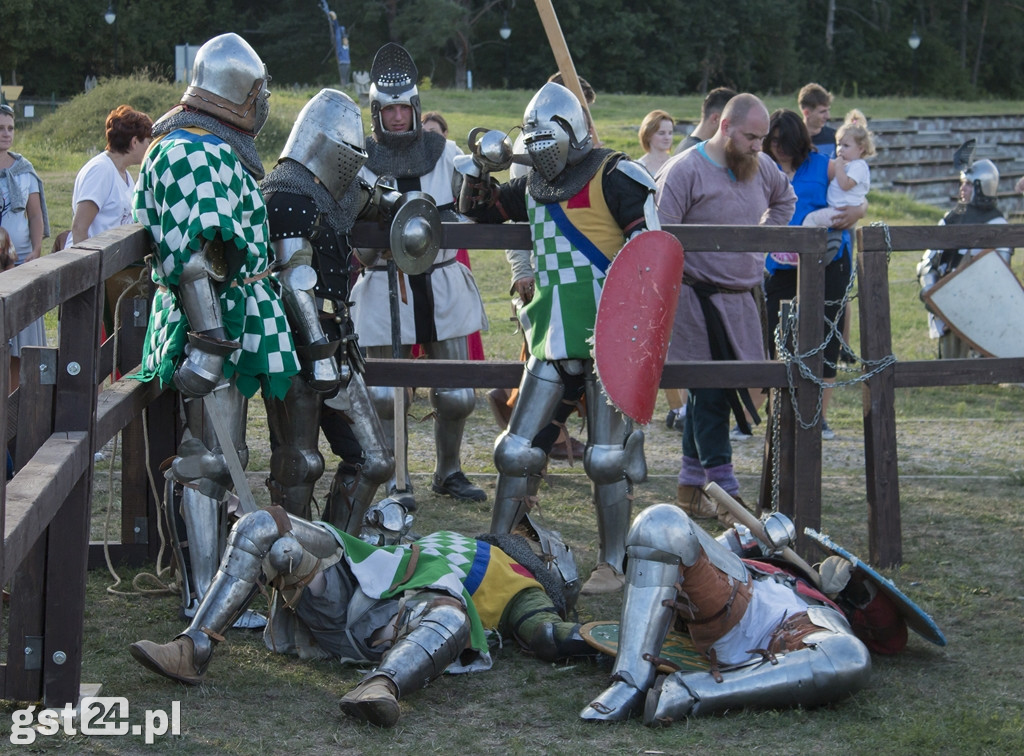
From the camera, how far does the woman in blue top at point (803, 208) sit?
6.75 metres

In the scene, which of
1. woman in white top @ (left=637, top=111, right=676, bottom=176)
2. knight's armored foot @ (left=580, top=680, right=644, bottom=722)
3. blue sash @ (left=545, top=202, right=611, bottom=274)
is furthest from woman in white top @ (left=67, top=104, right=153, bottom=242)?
knight's armored foot @ (left=580, top=680, right=644, bottom=722)

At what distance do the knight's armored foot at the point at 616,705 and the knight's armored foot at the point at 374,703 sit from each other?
490 mm

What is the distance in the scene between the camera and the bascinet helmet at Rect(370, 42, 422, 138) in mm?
5383

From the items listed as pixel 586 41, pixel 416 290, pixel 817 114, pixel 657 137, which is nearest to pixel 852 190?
pixel 817 114

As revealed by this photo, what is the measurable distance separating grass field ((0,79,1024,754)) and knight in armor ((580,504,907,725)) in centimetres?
7

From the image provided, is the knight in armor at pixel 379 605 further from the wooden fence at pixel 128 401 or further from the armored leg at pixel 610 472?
the armored leg at pixel 610 472

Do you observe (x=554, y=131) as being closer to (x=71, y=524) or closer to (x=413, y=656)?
(x=413, y=656)

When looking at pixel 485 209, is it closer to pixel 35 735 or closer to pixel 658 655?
pixel 658 655

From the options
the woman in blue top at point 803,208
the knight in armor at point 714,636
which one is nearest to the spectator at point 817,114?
the woman in blue top at point 803,208

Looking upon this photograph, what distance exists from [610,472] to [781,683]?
4.50 ft

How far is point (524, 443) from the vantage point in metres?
4.62

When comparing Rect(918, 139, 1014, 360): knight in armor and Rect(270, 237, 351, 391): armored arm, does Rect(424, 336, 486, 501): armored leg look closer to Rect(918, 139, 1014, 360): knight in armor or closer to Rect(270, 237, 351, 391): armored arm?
Rect(270, 237, 351, 391): armored arm

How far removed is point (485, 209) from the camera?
192 inches

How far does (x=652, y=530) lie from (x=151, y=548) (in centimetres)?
222
